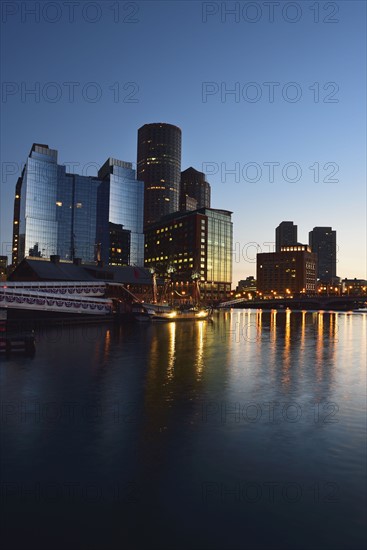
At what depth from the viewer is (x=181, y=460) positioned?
1747cm

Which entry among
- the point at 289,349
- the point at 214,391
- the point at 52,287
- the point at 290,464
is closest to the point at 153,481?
the point at 290,464

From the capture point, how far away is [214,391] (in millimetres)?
30141

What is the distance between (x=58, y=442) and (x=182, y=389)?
12631 mm

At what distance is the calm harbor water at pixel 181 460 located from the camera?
41.2 ft

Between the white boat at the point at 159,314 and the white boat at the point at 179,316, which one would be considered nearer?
the white boat at the point at 159,314

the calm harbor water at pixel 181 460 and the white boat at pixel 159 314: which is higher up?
the white boat at pixel 159 314

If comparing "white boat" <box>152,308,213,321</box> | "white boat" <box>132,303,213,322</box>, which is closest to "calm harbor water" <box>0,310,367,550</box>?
"white boat" <box>132,303,213,322</box>

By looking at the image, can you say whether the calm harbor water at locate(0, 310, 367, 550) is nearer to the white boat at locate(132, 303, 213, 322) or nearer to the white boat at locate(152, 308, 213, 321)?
the white boat at locate(132, 303, 213, 322)

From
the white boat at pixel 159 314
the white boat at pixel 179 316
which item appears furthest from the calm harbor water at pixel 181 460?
the white boat at pixel 179 316

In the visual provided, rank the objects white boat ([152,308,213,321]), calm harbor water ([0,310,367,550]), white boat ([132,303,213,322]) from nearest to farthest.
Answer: calm harbor water ([0,310,367,550])
white boat ([132,303,213,322])
white boat ([152,308,213,321])

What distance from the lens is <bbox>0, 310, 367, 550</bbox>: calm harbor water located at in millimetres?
12555

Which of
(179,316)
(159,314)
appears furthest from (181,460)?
(179,316)

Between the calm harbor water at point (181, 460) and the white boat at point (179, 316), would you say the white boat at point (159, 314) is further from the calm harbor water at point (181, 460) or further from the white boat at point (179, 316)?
the calm harbor water at point (181, 460)

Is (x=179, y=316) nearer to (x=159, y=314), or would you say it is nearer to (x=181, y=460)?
(x=159, y=314)
